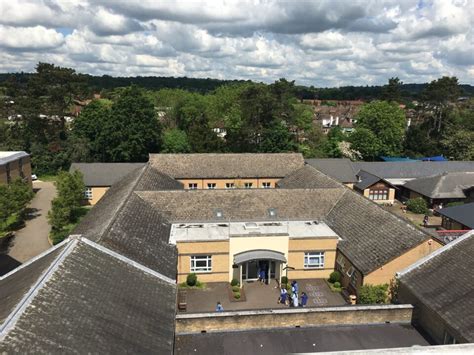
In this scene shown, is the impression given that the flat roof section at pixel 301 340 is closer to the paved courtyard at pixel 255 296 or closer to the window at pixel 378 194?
the paved courtyard at pixel 255 296

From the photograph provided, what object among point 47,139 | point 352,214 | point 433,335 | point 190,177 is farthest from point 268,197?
point 47,139

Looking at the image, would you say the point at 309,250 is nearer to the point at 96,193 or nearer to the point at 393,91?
the point at 96,193

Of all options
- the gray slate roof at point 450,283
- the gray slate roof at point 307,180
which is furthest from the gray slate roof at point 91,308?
the gray slate roof at point 307,180

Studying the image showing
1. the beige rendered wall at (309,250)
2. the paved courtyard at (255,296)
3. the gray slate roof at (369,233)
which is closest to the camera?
the gray slate roof at (369,233)

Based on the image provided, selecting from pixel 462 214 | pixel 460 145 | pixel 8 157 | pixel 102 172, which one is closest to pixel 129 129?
pixel 102 172

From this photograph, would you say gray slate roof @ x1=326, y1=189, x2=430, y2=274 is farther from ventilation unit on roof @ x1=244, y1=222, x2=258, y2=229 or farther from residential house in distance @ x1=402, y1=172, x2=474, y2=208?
residential house in distance @ x1=402, y1=172, x2=474, y2=208
